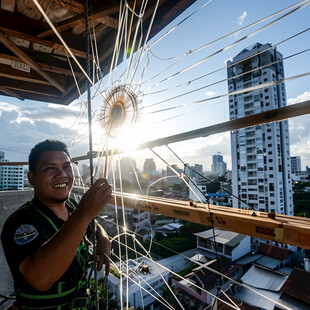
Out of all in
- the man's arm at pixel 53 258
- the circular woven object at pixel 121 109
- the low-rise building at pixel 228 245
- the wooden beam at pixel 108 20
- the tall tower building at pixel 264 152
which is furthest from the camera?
the tall tower building at pixel 264 152

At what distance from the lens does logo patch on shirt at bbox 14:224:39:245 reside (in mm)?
821

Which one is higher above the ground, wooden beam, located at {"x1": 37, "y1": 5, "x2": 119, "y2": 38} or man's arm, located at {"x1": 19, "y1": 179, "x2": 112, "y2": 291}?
wooden beam, located at {"x1": 37, "y1": 5, "x2": 119, "y2": 38}

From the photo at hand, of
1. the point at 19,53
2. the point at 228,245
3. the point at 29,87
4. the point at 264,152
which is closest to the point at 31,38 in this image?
the point at 19,53

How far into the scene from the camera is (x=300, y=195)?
27.8 metres

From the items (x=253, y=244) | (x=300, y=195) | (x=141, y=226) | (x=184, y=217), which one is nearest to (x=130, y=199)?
(x=184, y=217)

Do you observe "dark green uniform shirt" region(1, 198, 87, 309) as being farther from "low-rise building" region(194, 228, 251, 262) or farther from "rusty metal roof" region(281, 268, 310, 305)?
"low-rise building" region(194, 228, 251, 262)

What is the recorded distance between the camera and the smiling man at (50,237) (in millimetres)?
730

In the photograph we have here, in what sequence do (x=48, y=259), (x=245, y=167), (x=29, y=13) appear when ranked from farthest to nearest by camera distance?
(x=245, y=167)
(x=29, y=13)
(x=48, y=259)

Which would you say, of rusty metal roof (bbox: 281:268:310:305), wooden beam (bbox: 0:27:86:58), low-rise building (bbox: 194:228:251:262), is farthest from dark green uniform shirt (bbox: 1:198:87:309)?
low-rise building (bbox: 194:228:251:262)

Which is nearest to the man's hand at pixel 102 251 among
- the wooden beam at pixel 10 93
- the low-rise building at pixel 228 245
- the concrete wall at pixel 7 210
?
the concrete wall at pixel 7 210

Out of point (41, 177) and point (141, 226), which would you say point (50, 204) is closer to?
point (41, 177)

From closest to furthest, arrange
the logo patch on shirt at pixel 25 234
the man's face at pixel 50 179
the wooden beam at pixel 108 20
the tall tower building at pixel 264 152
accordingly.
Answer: the logo patch on shirt at pixel 25 234 < the man's face at pixel 50 179 < the wooden beam at pixel 108 20 < the tall tower building at pixel 264 152

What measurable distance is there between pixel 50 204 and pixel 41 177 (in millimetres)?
185

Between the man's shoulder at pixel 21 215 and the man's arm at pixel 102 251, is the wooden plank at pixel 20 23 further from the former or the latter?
the man's arm at pixel 102 251
